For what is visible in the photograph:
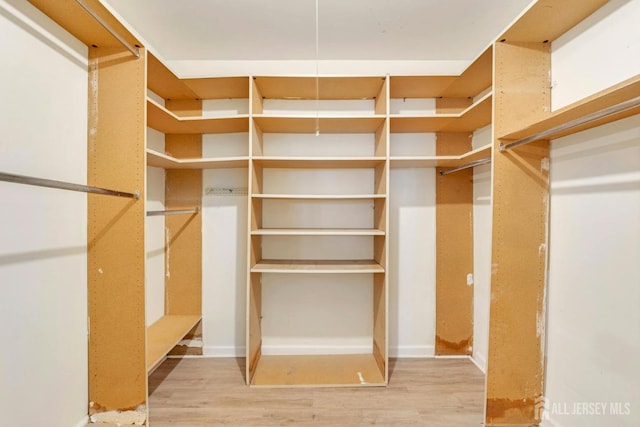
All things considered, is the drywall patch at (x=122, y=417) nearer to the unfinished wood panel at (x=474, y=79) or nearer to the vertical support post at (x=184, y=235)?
the vertical support post at (x=184, y=235)

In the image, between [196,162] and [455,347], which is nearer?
[196,162]

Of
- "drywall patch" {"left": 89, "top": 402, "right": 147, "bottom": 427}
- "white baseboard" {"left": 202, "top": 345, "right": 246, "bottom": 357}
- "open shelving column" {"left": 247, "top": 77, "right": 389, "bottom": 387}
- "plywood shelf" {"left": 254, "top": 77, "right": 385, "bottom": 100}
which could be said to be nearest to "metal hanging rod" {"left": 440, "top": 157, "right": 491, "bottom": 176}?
"open shelving column" {"left": 247, "top": 77, "right": 389, "bottom": 387}

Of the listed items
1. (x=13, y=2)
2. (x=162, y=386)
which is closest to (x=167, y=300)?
(x=162, y=386)

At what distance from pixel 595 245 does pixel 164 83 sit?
2907 millimetres

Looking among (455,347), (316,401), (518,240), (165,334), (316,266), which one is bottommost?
(316,401)

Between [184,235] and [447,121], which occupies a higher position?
[447,121]

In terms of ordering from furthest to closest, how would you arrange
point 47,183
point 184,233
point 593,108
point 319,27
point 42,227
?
point 184,233 → point 319,27 → point 42,227 → point 593,108 → point 47,183

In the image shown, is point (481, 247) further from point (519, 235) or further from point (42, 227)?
point (42, 227)

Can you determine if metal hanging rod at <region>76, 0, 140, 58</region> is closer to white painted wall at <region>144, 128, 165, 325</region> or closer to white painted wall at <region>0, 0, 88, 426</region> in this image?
white painted wall at <region>0, 0, 88, 426</region>

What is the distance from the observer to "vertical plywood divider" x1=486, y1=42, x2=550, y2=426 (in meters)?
1.65

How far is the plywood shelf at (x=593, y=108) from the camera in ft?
3.21

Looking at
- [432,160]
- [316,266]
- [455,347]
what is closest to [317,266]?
[316,266]

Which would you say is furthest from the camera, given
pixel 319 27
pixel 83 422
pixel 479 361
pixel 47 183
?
pixel 479 361

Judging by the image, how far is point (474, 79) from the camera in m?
2.11
